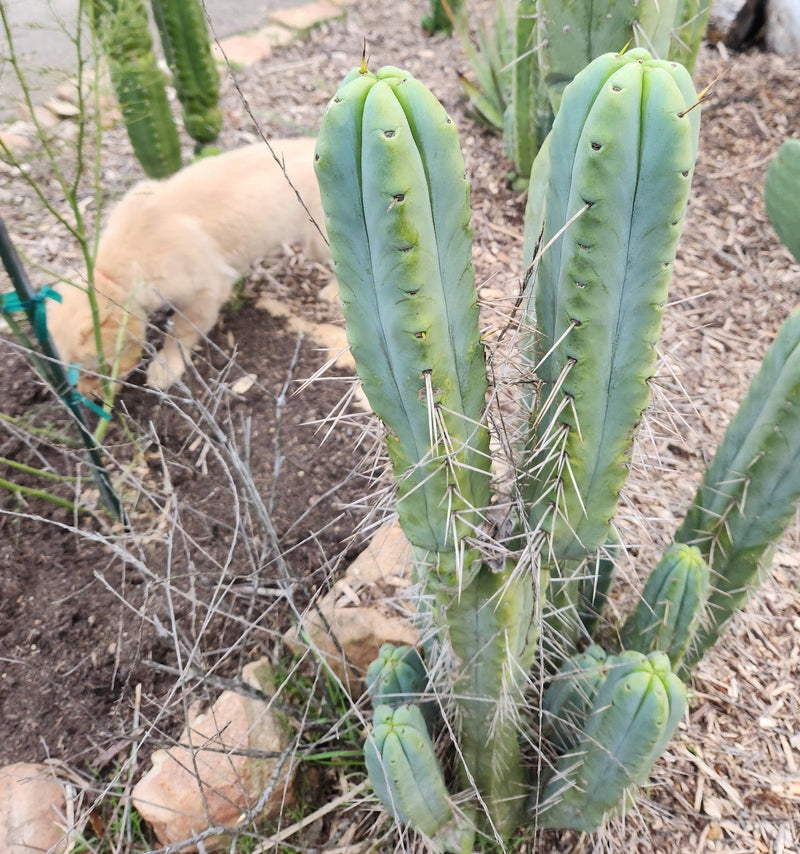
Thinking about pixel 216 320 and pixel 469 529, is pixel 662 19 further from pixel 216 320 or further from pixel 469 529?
pixel 216 320

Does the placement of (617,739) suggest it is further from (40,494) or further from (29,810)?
(40,494)

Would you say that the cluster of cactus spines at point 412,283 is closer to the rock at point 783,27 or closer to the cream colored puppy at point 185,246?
the cream colored puppy at point 185,246

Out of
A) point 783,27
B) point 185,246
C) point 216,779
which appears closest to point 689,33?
point 185,246

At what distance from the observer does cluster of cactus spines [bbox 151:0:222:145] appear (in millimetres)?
3383

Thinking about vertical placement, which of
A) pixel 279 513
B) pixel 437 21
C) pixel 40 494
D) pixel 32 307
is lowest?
pixel 279 513

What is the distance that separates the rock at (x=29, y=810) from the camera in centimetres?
171

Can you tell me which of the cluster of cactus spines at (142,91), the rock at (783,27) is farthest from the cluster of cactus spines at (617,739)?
the rock at (783,27)

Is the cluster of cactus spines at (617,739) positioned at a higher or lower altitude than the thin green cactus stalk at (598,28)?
lower

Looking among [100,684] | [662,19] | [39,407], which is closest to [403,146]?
[662,19]

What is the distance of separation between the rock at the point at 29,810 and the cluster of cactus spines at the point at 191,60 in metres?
3.12

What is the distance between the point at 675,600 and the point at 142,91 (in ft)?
10.6

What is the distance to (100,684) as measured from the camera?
1983mm

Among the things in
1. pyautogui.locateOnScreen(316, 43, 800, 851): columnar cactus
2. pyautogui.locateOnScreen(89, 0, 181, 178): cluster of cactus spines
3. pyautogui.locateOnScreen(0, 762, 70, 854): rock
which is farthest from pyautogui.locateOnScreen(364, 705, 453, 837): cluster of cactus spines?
pyautogui.locateOnScreen(89, 0, 181, 178): cluster of cactus spines

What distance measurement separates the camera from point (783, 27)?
14.0 feet
